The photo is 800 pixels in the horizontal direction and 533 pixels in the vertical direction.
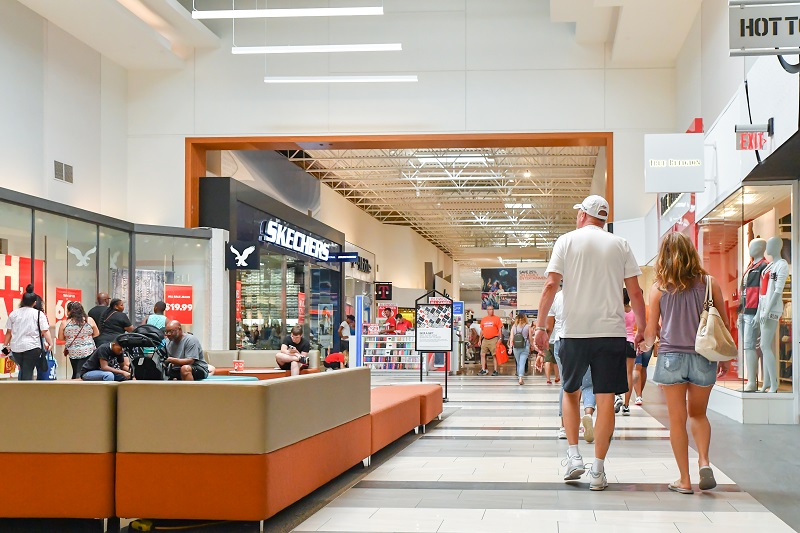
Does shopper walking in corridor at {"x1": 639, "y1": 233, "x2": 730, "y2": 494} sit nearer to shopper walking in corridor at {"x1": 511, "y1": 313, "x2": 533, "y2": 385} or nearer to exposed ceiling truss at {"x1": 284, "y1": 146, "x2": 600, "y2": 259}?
Answer: shopper walking in corridor at {"x1": 511, "y1": 313, "x2": 533, "y2": 385}

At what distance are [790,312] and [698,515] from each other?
16.0ft

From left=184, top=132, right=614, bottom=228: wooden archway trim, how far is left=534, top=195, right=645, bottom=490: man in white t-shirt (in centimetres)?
1025

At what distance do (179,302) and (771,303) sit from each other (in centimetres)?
978

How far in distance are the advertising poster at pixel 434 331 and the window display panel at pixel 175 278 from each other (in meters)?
4.58

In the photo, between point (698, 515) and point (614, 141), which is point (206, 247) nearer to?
point (614, 141)

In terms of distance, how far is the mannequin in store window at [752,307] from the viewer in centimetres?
884

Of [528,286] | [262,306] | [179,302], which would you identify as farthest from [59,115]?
[528,286]

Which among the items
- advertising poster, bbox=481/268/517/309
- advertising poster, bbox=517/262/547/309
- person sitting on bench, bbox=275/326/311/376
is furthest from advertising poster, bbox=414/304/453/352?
advertising poster, bbox=481/268/517/309

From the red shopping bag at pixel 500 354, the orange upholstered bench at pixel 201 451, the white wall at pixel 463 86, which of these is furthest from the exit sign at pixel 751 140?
the red shopping bag at pixel 500 354

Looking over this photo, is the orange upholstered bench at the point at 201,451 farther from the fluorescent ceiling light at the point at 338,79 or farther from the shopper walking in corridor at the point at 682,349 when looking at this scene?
the fluorescent ceiling light at the point at 338,79

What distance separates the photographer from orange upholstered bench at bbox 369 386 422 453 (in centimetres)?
621

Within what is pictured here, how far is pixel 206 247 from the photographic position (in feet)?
52.0

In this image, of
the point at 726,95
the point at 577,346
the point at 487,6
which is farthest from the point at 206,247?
the point at 577,346

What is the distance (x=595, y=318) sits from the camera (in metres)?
4.89
